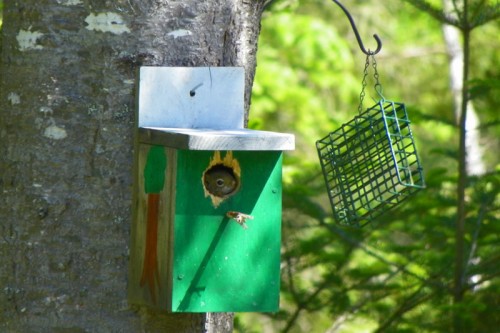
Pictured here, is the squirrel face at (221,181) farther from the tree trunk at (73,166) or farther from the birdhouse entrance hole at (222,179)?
the tree trunk at (73,166)

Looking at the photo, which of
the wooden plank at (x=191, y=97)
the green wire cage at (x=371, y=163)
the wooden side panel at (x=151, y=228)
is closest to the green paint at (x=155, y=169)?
the wooden side panel at (x=151, y=228)

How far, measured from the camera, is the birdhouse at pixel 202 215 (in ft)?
6.68

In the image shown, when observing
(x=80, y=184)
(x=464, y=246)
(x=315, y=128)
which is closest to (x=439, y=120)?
(x=464, y=246)

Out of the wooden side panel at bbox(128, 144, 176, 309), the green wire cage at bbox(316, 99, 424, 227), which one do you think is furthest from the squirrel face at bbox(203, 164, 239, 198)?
the green wire cage at bbox(316, 99, 424, 227)

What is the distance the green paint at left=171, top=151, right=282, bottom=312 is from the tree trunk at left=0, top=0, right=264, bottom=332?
A: 16 cm

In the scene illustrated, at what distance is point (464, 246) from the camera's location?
4.13 meters

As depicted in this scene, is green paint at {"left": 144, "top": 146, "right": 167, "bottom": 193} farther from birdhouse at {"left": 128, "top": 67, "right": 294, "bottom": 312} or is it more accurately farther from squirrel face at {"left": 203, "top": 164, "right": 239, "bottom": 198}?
squirrel face at {"left": 203, "top": 164, "right": 239, "bottom": 198}

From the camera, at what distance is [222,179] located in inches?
82.5

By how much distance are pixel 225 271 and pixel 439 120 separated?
224 cm

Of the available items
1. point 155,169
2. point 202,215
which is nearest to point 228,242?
point 202,215

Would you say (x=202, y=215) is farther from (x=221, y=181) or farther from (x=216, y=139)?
(x=216, y=139)

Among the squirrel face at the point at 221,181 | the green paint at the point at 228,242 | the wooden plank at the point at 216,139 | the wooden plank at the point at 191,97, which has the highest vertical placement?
the wooden plank at the point at 191,97

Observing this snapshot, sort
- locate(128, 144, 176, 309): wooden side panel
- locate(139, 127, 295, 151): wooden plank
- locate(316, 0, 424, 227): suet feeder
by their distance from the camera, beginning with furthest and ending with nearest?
locate(316, 0, 424, 227): suet feeder, locate(128, 144, 176, 309): wooden side panel, locate(139, 127, 295, 151): wooden plank

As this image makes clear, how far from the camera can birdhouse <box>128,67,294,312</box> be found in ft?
6.68
